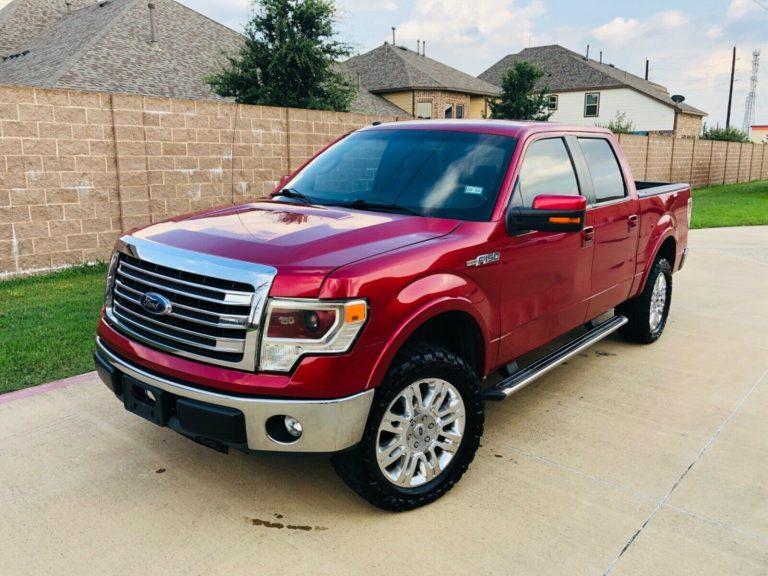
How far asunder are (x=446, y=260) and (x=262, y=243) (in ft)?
3.02

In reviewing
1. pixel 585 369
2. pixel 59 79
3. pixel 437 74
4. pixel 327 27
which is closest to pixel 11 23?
pixel 59 79

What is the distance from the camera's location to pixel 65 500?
3395 millimetres

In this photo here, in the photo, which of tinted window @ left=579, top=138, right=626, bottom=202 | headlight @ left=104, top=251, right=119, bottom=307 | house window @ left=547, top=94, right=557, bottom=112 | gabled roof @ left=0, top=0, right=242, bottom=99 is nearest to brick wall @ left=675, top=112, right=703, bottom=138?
house window @ left=547, top=94, right=557, bottom=112

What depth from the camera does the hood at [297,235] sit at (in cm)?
289

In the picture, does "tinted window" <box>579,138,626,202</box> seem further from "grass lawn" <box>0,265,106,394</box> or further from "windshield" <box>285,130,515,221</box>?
"grass lawn" <box>0,265,106,394</box>

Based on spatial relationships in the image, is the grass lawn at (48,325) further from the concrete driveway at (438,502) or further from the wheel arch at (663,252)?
the wheel arch at (663,252)

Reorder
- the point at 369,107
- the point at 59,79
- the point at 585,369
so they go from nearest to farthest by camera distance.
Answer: the point at 585,369
the point at 59,79
the point at 369,107

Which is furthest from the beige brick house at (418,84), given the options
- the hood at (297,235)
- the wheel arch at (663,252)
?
the hood at (297,235)

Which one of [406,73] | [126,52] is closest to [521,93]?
[406,73]

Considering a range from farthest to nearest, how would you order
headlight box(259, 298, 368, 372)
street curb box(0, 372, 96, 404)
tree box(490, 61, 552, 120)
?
tree box(490, 61, 552, 120) < street curb box(0, 372, 96, 404) < headlight box(259, 298, 368, 372)

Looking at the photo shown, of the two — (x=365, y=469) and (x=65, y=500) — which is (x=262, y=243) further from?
(x=65, y=500)

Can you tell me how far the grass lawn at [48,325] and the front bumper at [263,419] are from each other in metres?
2.49

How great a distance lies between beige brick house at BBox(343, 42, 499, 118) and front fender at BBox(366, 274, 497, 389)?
116ft

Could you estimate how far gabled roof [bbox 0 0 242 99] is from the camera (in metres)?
21.8
